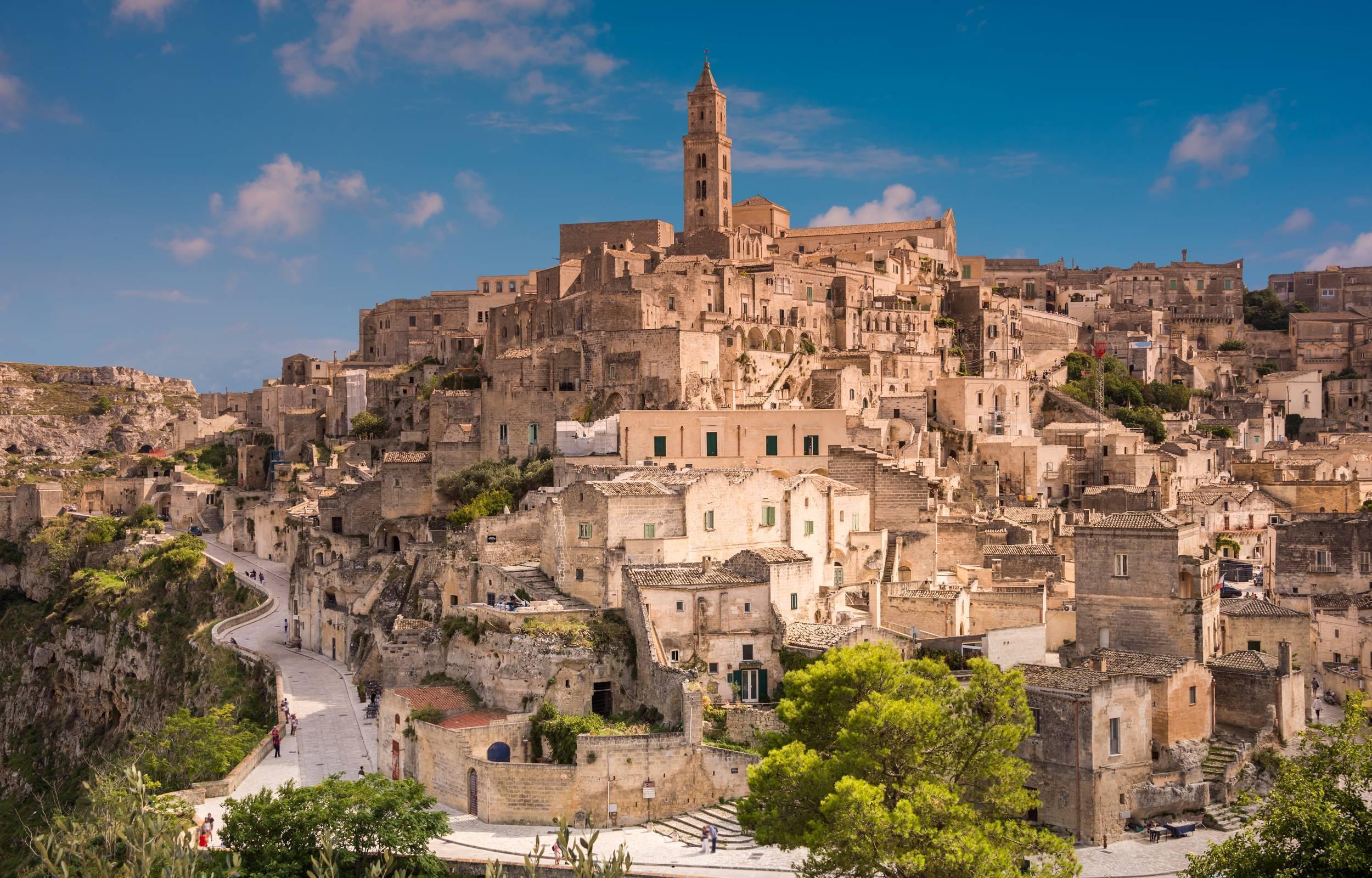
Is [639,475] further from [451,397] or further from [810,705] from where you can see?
[451,397]

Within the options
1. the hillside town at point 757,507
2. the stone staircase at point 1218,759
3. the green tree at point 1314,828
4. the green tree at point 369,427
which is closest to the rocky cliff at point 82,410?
the hillside town at point 757,507

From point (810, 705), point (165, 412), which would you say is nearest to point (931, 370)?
point (810, 705)

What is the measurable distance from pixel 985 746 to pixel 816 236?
5869 cm

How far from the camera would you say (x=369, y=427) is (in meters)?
66.4

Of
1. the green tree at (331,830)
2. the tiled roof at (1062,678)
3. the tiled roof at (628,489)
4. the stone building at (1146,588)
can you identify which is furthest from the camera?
the tiled roof at (628,489)

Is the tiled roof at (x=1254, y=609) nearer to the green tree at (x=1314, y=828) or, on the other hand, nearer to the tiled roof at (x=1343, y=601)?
the tiled roof at (x=1343, y=601)

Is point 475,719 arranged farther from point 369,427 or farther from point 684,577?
point 369,427

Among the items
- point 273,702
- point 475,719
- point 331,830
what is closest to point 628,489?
point 475,719

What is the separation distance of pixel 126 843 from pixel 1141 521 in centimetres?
2455

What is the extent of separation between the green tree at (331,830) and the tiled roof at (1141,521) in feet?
61.2

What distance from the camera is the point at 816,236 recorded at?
79688mm

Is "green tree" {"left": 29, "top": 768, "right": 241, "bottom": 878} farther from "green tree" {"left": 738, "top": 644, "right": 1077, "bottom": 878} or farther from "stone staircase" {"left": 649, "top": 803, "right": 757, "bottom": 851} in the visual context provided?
"green tree" {"left": 738, "top": 644, "right": 1077, "bottom": 878}

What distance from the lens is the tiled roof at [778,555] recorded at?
112 ft

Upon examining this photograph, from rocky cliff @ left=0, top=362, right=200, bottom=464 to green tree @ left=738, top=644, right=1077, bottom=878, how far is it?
6802 centimetres
